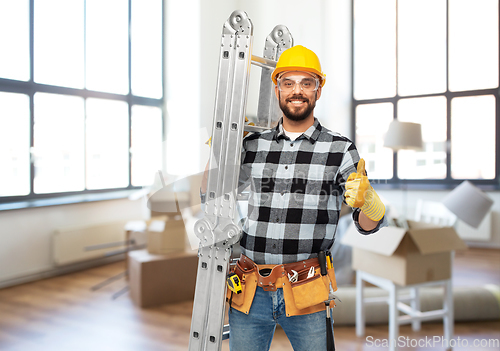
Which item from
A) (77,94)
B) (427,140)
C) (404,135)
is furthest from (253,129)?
(427,140)

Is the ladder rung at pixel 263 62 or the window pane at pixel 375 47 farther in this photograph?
the window pane at pixel 375 47

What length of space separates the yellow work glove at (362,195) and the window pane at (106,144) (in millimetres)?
4144

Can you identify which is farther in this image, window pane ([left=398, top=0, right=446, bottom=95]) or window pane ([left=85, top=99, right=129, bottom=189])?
window pane ([left=398, top=0, right=446, bottom=95])

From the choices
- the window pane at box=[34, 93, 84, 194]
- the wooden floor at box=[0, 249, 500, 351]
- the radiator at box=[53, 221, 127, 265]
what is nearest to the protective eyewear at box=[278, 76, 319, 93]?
the wooden floor at box=[0, 249, 500, 351]

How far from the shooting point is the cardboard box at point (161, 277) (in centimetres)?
293

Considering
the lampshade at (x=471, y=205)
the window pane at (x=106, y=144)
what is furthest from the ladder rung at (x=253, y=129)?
the window pane at (x=106, y=144)

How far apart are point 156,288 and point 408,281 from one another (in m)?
1.86

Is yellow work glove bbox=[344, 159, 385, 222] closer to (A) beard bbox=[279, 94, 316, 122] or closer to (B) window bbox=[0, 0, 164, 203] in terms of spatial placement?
(A) beard bbox=[279, 94, 316, 122]

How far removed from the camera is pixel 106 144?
4719mm

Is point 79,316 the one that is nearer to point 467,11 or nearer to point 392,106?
point 392,106

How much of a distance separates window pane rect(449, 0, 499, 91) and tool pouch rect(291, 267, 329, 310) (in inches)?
207

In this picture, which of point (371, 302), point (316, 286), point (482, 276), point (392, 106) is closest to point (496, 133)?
point (392, 106)

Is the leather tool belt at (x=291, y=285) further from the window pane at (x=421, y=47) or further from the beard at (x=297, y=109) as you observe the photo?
the window pane at (x=421, y=47)

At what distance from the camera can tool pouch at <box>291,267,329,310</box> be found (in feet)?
3.57
